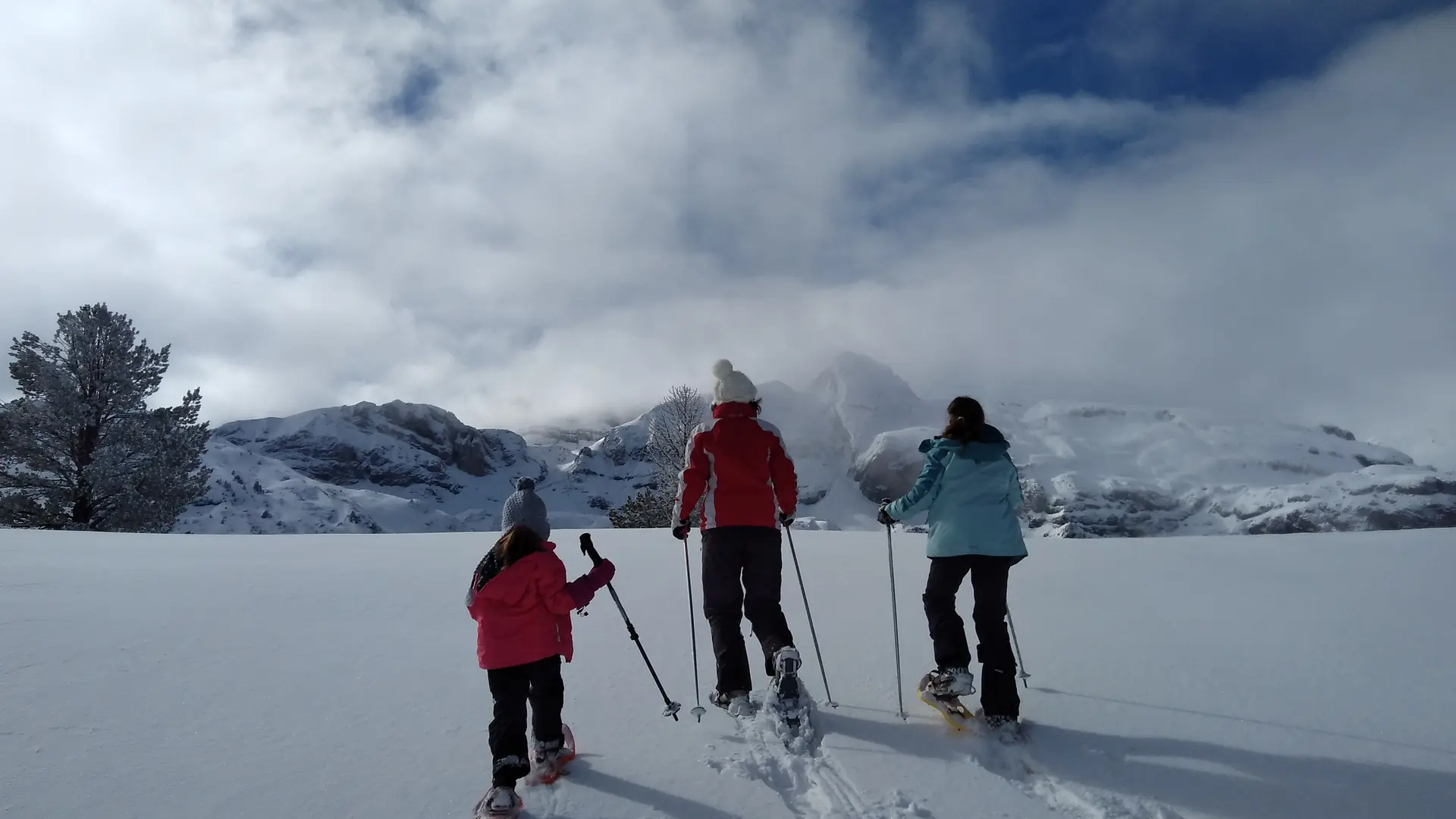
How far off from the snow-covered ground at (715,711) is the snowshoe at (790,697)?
0.17 m

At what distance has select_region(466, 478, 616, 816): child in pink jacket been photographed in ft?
9.70

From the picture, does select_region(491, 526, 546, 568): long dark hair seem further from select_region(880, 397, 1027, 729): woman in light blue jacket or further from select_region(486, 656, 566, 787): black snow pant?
select_region(880, 397, 1027, 729): woman in light blue jacket

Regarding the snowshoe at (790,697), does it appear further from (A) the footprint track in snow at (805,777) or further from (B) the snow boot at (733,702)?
(B) the snow boot at (733,702)

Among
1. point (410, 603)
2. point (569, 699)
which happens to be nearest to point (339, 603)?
point (410, 603)

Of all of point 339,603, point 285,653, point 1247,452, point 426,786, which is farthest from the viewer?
point 1247,452

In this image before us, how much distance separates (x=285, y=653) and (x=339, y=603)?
4.99 ft

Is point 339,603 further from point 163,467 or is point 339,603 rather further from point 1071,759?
point 163,467

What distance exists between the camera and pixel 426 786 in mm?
2951

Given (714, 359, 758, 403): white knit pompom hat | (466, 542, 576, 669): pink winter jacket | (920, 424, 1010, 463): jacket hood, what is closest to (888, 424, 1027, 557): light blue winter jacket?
(920, 424, 1010, 463): jacket hood

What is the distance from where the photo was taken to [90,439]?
840 inches

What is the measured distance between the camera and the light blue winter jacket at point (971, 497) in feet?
11.9

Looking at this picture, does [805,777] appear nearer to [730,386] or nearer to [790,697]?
[790,697]

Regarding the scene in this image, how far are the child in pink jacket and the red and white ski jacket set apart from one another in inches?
36.3

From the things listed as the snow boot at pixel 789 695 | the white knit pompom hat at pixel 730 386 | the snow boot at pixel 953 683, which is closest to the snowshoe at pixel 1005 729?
the snow boot at pixel 953 683
